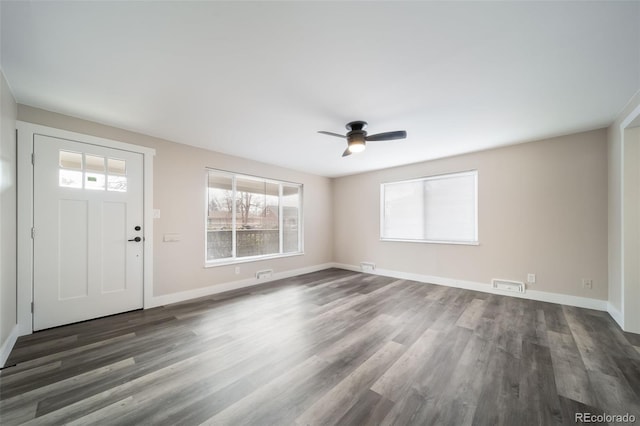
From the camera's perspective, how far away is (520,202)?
390 centimetres

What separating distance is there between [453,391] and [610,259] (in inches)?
131

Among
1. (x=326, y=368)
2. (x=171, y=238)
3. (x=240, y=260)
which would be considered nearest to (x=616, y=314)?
(x=326, y=368)

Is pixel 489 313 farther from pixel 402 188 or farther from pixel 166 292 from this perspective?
pixel 166 292

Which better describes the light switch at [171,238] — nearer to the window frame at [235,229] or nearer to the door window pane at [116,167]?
the window frame at [235,229]

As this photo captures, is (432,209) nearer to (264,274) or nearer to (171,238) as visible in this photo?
(264,274)

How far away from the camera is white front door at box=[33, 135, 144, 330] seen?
2.75 metres

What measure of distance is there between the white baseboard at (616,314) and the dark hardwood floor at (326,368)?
0.09 metres

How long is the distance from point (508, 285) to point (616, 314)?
1150mm

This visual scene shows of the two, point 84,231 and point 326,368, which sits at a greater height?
point 84,231

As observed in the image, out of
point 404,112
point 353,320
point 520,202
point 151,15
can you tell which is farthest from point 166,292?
point 520,202

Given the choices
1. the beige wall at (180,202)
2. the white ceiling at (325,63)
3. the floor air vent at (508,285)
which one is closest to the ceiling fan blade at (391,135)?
the white ceiling at (325,63)

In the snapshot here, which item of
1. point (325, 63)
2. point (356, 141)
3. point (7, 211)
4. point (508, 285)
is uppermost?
point (325, 63)

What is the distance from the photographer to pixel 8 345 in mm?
2244

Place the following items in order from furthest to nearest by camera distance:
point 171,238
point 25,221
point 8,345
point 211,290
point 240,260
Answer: point 240,260 < point 211,290 < point 171,238 < point 25,221 < point 8,345
